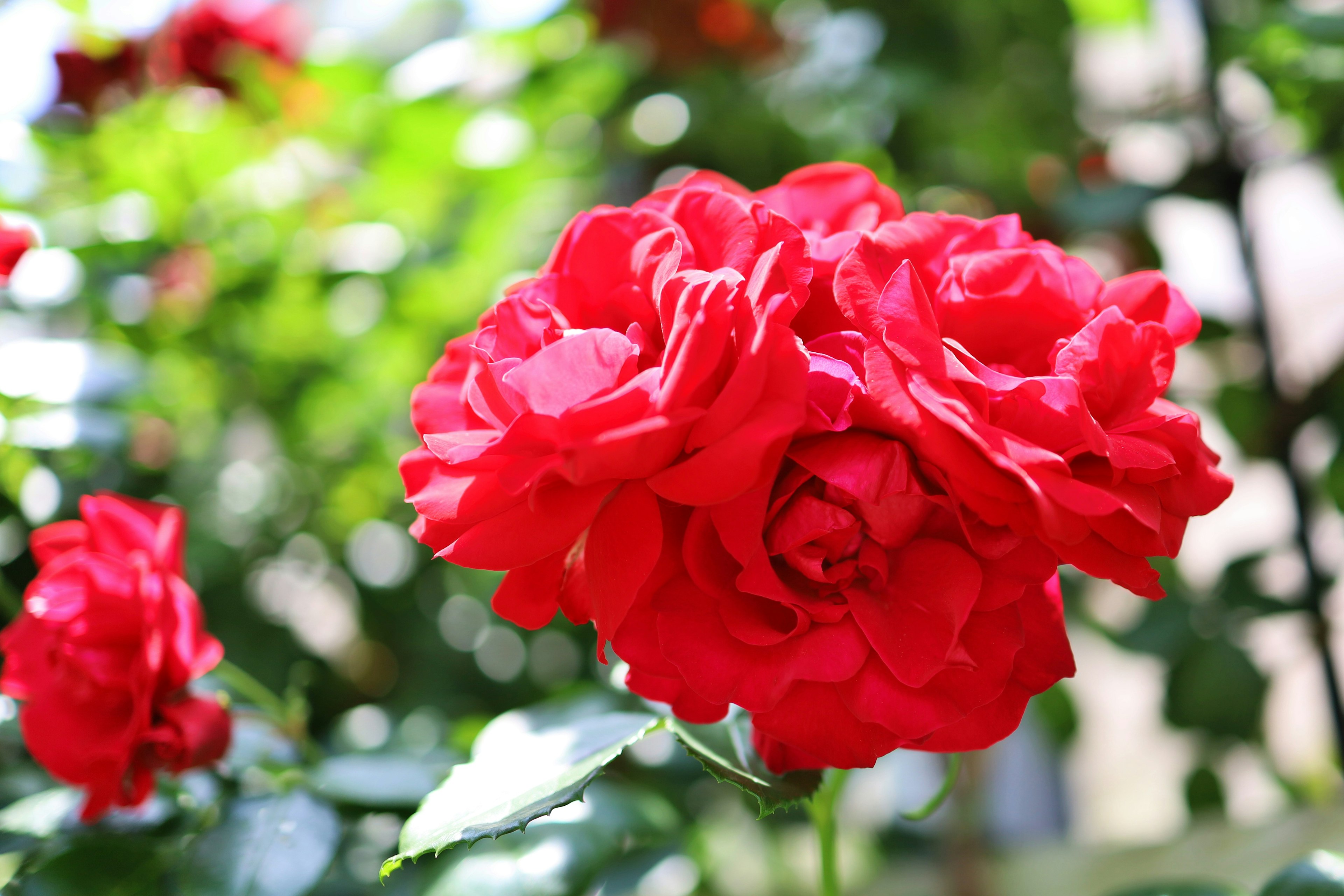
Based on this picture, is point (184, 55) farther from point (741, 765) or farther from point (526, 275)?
point (741, 765)

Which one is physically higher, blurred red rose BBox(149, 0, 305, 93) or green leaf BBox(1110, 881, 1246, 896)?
blurred red rose BBox(149, 0, 305, 93)

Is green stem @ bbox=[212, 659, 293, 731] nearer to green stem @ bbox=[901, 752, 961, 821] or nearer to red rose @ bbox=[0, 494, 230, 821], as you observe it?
red rose @ bbox=[0, 494, 230, 821]

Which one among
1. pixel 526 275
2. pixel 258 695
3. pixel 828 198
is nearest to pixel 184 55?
pixel 526 275

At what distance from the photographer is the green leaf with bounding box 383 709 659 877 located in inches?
12.0

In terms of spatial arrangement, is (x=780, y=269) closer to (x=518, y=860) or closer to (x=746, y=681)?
(x=746, y=681)

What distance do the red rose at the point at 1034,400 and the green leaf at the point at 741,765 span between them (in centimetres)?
10

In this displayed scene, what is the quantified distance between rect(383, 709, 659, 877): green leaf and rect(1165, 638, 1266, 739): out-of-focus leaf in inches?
19.4

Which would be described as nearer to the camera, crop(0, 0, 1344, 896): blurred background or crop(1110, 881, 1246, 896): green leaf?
crop(1110, 881, 1246, 896): green leaf

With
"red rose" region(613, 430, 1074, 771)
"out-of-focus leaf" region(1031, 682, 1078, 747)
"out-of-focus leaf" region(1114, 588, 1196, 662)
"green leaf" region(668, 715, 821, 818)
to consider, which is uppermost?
"red rose" region(613, 430, 1074, 771)

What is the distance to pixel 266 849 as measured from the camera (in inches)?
15.9

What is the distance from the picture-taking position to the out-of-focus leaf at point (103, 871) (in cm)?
42

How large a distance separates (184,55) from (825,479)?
814mm

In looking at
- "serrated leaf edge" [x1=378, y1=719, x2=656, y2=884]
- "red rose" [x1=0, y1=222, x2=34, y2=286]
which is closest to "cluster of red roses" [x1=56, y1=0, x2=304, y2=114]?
"red rose" [x1=0, y1=222, x2=34, y2=286]

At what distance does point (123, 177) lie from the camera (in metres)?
0.77
